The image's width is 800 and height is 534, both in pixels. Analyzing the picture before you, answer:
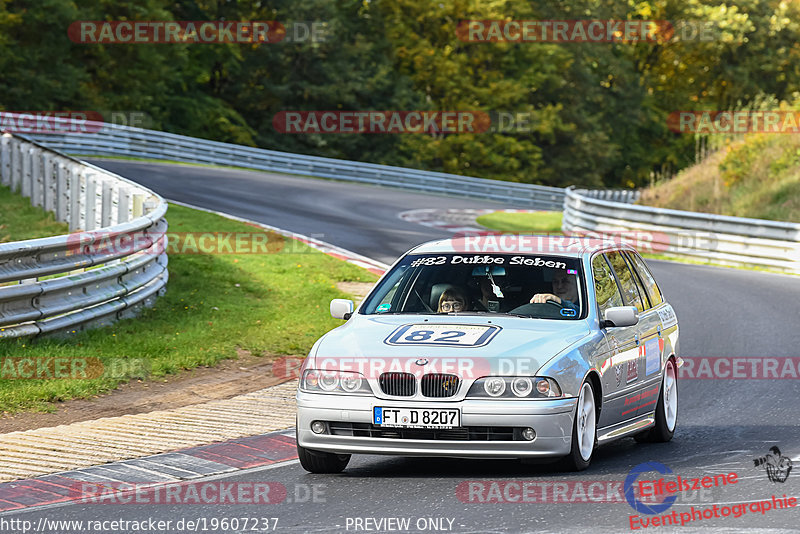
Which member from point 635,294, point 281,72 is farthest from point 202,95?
point 635,294

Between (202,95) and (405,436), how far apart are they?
53.0 metres

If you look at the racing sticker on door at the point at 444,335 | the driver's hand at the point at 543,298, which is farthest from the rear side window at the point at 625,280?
the racing sticker on door at the point at 444,335

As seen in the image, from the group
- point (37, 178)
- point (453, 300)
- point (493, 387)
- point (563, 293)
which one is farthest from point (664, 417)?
point (37, 178)

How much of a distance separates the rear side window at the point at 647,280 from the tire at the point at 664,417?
604 mm

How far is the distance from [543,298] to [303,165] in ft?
116

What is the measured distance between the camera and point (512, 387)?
7.66 m

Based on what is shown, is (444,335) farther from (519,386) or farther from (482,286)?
(482,286)

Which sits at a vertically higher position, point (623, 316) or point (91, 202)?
point (623, 316)

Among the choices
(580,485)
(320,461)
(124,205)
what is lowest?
(124,205)

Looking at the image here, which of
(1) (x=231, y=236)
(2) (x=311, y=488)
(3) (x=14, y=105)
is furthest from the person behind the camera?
(3) (x=14, y=105)

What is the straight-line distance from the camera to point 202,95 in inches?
2324

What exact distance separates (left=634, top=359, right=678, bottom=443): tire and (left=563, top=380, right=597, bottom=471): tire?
126 centimetres

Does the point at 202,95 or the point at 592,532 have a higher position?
the point at 592,532

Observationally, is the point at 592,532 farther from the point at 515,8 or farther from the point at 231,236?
the point at 515,8
